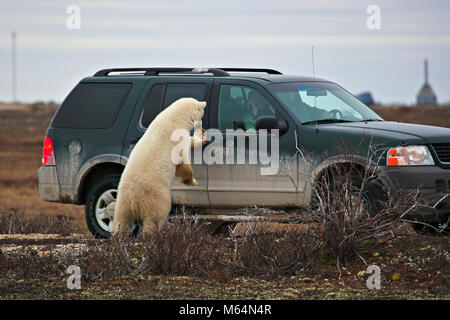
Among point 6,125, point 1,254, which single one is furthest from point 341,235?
point 6,125

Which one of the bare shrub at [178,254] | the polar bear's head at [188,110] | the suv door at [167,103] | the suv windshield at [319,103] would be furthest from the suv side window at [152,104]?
the bare shrub at [178,254]

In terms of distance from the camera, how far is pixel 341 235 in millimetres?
7863

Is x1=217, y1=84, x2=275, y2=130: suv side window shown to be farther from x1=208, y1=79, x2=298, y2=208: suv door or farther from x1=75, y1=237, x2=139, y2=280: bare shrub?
x1=75, y1=237, x2=139, y2=280: bare shrub

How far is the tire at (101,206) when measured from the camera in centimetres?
1029

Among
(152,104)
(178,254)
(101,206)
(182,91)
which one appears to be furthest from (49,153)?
(178,254)

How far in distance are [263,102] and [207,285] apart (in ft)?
9.49

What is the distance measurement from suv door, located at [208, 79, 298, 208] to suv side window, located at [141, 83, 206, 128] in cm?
33

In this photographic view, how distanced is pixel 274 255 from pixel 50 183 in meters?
3.93

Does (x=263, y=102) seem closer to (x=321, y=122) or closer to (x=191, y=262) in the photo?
(x=321, y=122)

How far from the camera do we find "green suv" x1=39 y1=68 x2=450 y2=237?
893cm

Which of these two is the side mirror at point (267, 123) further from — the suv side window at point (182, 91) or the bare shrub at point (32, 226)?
the bare shrub at point (32, 226)

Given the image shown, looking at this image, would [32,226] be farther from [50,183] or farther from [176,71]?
[176,71]

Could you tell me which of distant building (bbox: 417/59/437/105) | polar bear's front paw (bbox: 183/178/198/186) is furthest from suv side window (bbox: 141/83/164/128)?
distant building (bbox: 417/59/437/105)

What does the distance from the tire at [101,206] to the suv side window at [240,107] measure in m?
1.61
